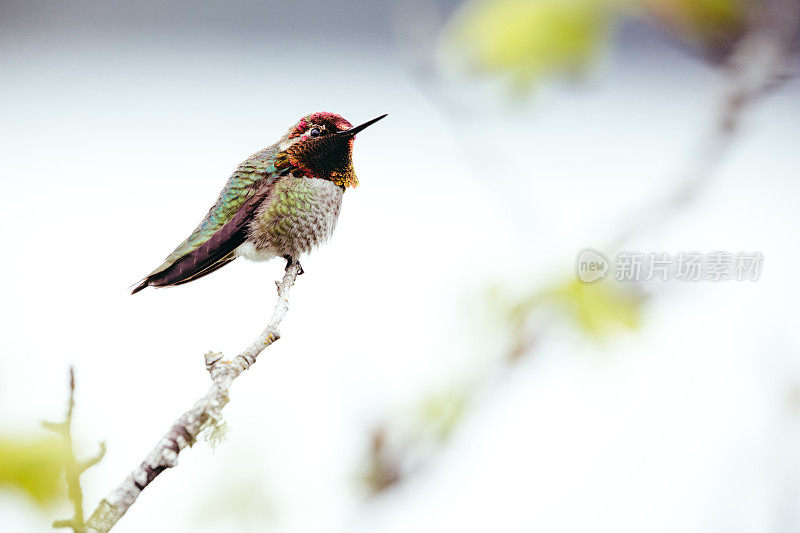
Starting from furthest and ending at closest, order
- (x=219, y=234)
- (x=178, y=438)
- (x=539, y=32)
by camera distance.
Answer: (x=219, y=234)
(x=178, y=438)
(x=539, y=32)

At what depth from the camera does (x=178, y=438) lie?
2.23 feet

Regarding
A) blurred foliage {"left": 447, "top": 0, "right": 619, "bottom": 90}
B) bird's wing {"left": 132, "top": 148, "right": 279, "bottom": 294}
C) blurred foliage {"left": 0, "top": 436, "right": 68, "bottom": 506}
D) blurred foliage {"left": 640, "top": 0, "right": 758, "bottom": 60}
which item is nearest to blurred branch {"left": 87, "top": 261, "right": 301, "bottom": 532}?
blurred foliage {"left": 0, "top": 436, "right": 68, "bottom": 506}

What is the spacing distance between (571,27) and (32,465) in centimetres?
57

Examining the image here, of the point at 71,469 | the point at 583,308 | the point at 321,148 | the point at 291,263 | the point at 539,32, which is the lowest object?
the point at 71,469

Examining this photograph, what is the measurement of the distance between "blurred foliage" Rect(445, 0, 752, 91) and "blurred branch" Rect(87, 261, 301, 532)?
418 mm

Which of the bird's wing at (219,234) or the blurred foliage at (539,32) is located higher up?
the bird's wing at (219,234)

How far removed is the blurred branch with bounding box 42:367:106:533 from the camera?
1.67ft

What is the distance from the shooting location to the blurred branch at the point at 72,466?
1.67 ft

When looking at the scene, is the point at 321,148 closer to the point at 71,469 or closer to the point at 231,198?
the point at 231,198

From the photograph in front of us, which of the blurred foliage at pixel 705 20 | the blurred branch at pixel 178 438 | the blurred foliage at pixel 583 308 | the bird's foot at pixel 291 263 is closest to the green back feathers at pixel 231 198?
the bird's foot at pixel 291 263

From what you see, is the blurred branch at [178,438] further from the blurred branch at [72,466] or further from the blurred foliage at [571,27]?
the blurred foliage at [571,27]

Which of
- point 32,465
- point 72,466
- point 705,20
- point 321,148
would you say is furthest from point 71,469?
point 321,148

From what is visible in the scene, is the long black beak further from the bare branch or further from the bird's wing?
the bare branch

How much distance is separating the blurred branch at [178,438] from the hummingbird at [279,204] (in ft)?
1.00
